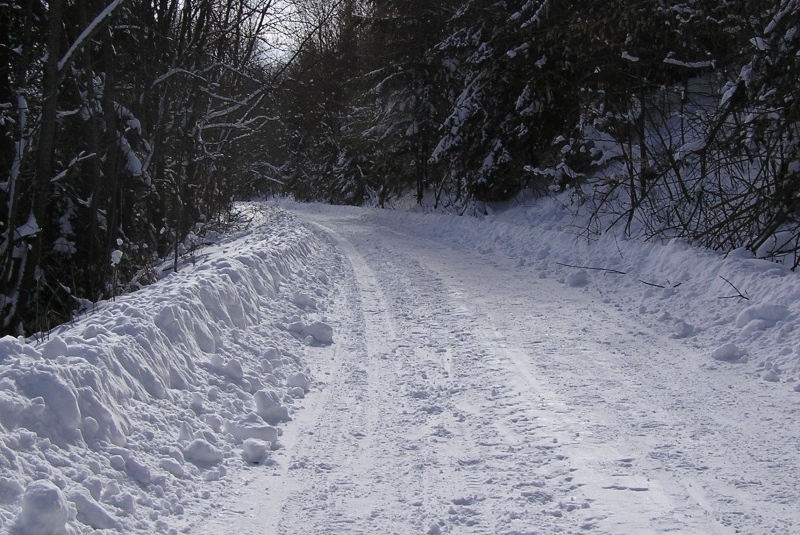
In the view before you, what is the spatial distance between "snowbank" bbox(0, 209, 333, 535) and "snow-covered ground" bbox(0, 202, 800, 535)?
0.05 feet

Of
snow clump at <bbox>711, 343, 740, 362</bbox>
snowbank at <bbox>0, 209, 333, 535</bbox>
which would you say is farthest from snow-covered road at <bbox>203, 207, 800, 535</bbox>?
snowbank at <bbox>0, 209, 333, 535</bbox>

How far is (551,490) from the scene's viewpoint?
3980mm

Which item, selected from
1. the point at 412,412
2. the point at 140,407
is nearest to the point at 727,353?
the point at 412,412

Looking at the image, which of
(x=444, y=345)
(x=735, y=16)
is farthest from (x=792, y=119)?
(x=444, y=345)

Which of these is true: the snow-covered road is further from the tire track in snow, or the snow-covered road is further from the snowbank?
the snowbank

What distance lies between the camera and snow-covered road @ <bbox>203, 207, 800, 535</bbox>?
3732 mm

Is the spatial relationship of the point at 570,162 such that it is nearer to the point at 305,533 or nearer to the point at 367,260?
the point at 367,260

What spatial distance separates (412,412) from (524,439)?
3.29ft

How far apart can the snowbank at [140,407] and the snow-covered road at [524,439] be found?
281 millimetres

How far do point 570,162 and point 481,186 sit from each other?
11.6 feet

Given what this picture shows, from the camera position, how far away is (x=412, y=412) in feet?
17.7

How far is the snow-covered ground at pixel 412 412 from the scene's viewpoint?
12.1 feet

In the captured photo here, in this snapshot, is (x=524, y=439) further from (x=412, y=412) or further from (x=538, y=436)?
(x=412, y=412)

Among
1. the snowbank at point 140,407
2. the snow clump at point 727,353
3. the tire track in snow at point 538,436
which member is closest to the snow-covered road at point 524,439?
the tire track in snow at point 538,436
